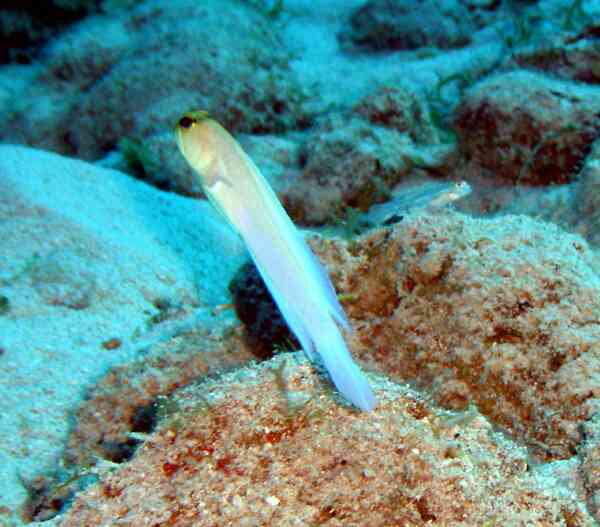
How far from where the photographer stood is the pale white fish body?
157 centimetres

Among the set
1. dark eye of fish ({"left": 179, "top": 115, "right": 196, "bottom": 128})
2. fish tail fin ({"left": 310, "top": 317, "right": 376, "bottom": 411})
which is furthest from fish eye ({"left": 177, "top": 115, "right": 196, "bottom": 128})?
fish tail fin ({"left": 310, "top": 317, "right": 376, "bottom": 411})

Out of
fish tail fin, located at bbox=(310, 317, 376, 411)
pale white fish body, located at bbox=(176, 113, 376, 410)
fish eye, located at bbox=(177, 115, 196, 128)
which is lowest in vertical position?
fish tail fin, located at bbox=(310, 317, 376, 411)

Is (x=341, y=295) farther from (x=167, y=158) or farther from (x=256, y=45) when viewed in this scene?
(x=256, y=45)

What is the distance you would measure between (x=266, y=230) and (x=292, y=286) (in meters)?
0.17

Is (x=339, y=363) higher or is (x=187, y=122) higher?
(x=187, y=122)

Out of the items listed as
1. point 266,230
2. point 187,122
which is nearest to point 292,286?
point 266,230

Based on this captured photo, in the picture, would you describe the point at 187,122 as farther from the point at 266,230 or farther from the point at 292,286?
the point at 292,286

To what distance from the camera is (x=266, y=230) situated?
158 cm

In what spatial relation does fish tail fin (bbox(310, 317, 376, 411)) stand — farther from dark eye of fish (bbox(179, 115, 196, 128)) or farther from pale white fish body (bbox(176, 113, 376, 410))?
dark eye of fish (bbox(179, 115, 196, 128))

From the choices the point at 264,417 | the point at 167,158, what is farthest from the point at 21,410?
the point at 167,158

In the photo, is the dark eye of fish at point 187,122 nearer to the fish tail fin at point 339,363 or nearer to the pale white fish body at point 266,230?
the pale white fish body at point 266,230

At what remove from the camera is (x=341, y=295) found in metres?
3.08

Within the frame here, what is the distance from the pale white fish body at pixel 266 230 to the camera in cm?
157

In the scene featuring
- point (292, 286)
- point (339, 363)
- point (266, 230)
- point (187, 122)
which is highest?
point (187, 122)
